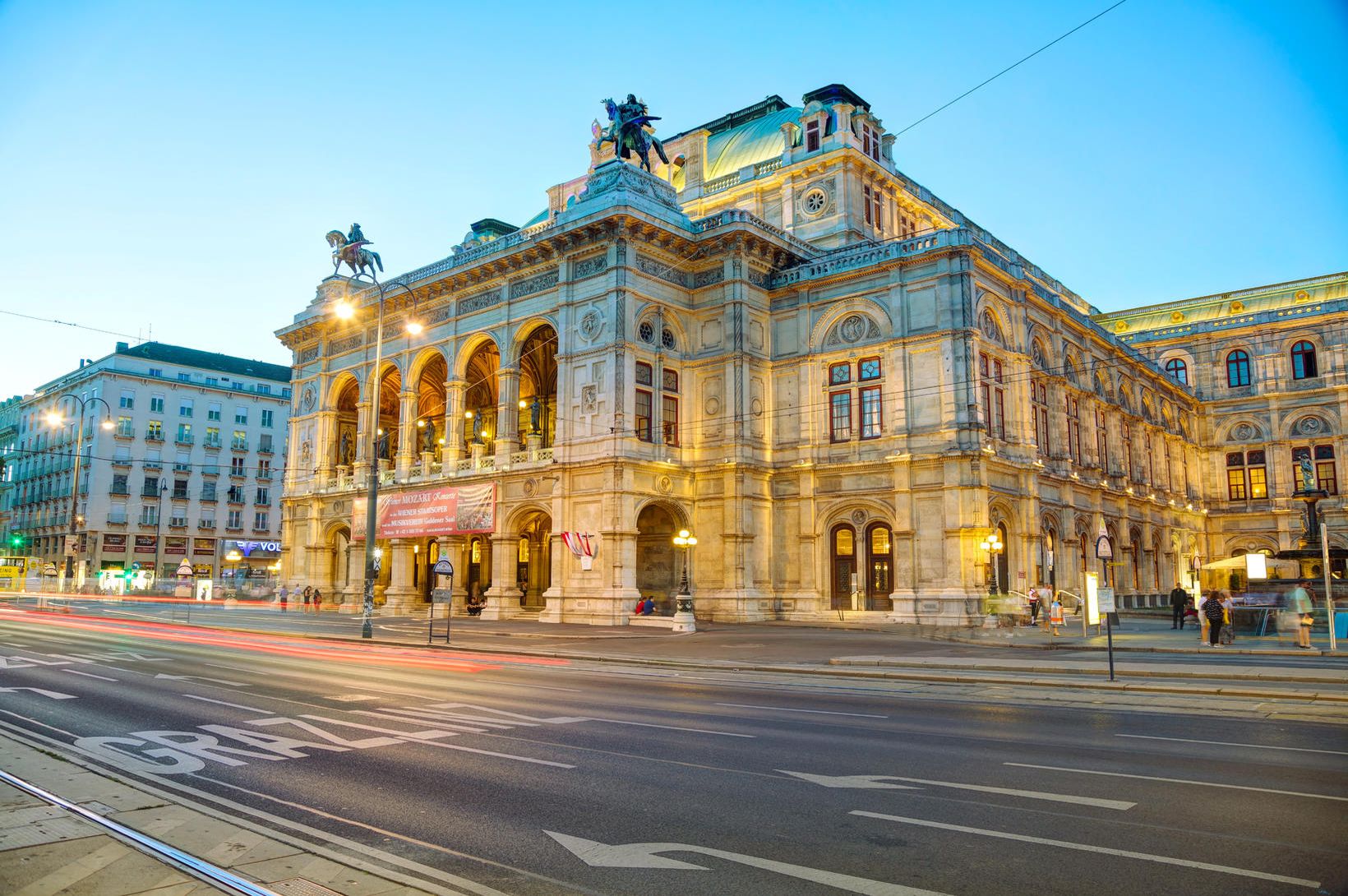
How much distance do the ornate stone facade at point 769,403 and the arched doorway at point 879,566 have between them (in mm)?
110

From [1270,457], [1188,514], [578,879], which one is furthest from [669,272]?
[1270,457]

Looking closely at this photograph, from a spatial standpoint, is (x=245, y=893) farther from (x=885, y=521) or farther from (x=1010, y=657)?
(x=885, y=521)

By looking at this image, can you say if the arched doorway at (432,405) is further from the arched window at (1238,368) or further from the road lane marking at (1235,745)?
the arched window at (1238,368)

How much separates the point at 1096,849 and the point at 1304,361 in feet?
234

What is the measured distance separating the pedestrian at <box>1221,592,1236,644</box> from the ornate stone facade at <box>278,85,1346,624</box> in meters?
8.70

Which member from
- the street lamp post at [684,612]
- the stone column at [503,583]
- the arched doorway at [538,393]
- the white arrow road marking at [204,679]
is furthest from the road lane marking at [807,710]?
the arched doorway at [538,393]

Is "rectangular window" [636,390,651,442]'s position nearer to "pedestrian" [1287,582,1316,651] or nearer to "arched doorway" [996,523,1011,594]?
"arched doorway" [996,523,1011,594]

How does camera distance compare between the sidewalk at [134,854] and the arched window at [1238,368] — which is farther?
the arched window at [1238,368]

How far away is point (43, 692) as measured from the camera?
1460cm

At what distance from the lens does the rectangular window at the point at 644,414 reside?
131 feet

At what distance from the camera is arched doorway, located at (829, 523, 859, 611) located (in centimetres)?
4006

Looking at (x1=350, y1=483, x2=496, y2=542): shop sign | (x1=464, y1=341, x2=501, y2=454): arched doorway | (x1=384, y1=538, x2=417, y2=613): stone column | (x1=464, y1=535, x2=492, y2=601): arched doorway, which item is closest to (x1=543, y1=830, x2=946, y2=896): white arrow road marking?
(x1=350, y1=483, x2=496, y2=542): shop sign

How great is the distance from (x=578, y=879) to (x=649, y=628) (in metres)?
30.0

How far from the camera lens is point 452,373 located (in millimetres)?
46312
